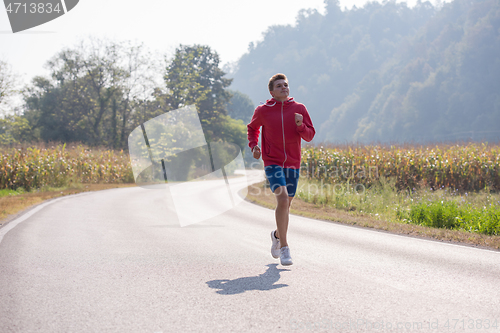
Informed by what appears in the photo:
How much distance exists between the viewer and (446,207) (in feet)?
30.5

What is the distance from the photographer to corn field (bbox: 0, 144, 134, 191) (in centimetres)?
1958

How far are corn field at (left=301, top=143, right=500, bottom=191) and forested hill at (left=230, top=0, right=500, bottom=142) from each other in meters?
59.5

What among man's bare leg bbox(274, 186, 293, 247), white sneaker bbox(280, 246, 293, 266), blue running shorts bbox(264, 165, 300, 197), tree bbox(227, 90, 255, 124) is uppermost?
tree bbox(227, 90, 255, 124)

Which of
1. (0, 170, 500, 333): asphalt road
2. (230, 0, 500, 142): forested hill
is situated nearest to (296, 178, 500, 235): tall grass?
(0, 170, 500, 333): asphalt road

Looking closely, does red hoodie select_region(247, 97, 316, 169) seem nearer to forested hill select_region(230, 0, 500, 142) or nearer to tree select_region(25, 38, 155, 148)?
tree select_region(25, 38, 155, 148)

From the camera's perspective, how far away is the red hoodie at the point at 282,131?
476cm

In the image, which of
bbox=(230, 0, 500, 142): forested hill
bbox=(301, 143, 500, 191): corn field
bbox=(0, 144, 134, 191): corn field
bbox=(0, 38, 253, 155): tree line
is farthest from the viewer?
bbox=(230, 0, 500, 142): forested hill

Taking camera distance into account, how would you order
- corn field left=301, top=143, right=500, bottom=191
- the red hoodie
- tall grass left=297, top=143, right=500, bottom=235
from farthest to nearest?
1. corn field left=301, top=143, right=500, bottom=191
2. tall grass left=297, top=143, right=500, bottom=235
3. the red hoodie

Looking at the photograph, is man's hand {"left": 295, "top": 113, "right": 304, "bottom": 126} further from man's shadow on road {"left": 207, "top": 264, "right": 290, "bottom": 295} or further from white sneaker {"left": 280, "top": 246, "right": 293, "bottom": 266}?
man's shadow on road {"left": 207, "top": 264, "right": 290, "bottom": 295}

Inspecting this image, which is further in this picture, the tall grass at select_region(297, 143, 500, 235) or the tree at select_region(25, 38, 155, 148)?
the tree at select_region(25, 38, 155, 148)

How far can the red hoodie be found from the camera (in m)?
4.76

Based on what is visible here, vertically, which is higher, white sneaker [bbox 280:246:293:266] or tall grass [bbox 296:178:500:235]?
white sneaker [bbox 280:246:293:266]

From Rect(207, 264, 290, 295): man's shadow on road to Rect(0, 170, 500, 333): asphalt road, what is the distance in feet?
0.04

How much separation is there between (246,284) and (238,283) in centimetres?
9
